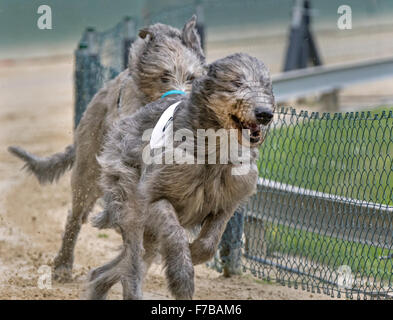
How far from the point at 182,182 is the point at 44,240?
3.05 metres

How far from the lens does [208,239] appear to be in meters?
4.35

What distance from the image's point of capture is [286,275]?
18.6 ft

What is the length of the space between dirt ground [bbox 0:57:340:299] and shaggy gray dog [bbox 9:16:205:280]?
407 mm

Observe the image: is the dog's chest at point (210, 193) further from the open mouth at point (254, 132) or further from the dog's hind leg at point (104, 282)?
the dog's hind leg at point (104, 282)

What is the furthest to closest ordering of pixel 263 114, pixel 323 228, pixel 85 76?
pixel 85 76 < pixel 323 228 < pixel 263 114

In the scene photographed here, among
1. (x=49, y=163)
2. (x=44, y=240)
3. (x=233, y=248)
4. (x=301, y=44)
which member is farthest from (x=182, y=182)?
(x=301, y=44)

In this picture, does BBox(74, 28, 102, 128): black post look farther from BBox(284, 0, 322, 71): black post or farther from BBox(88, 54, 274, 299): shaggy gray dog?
BBox(284, 0, 322, 71): black post

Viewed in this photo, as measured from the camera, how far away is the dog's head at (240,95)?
387 cm

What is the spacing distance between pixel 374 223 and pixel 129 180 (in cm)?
156

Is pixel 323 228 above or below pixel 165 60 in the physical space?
below

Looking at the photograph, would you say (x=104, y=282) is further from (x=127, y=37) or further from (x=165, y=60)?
(x=127, y=37)

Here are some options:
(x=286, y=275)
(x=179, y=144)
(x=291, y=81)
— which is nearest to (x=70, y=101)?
(x=291, y=81)

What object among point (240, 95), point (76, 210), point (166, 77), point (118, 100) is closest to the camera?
point (240, 95)

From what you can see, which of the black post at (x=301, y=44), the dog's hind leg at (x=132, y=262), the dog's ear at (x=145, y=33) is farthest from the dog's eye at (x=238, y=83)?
the black post at (x=301, y=44)
